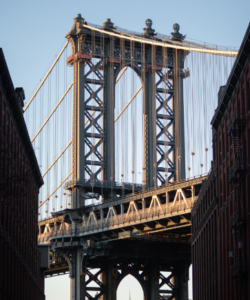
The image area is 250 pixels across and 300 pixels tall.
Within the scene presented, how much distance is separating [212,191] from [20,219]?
51.9 ft

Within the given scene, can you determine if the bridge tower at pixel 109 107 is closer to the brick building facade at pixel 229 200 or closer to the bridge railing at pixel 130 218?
the bridge railing at pixel 130 218

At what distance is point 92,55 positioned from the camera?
386ft

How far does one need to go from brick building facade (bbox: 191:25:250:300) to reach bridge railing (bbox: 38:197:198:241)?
15.5 m

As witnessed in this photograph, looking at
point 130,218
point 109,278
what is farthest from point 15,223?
point 109,278

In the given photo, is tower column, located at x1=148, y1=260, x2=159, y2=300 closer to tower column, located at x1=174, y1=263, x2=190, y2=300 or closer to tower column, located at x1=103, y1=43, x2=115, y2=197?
tower column, located at x1=174, y1=263, x2=190, y2=300

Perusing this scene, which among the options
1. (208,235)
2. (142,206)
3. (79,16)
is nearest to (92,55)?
(79,16)

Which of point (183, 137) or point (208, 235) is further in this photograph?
point (183, 137)

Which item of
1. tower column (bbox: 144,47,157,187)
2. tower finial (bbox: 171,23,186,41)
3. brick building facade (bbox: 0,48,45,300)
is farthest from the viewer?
tower finial (bbox: 171,23,186,41)

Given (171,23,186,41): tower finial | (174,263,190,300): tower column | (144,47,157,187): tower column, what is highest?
(171,23,186,41): tower finial

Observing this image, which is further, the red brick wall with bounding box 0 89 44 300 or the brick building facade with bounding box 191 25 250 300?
the red brick wall with bounding box 0 89 44 300

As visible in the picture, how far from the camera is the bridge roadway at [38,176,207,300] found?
9750cm

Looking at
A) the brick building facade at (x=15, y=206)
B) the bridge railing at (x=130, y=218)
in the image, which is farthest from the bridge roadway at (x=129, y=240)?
Result: the brick building facade at (x=15, y=206)

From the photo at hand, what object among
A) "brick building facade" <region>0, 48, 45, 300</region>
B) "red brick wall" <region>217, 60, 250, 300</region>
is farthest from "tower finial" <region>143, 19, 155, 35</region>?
"red brick wall" <region>217, 60, 250, 300</region>

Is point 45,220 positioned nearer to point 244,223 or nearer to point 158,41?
point 158,41
